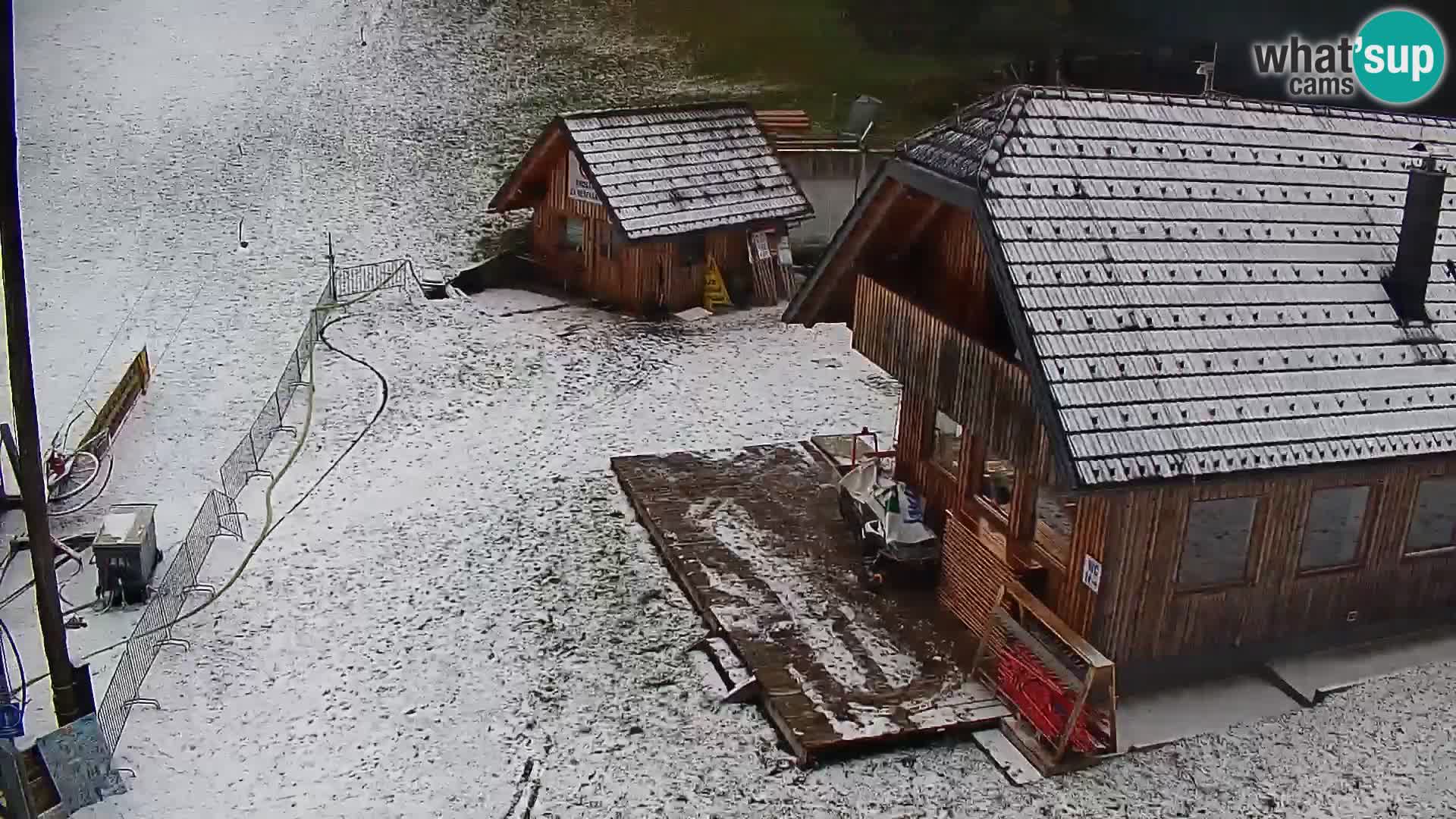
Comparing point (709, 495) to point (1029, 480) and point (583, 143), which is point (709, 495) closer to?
point (1029, 480)

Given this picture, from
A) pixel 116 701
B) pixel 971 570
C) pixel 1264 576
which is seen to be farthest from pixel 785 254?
pixel 116 701

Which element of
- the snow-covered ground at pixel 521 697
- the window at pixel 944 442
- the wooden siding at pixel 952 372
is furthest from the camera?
the window at pixel 944 442

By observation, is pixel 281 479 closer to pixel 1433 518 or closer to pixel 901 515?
pixel 901 515

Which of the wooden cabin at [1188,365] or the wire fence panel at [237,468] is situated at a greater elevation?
the wooden cabin at [1188,365]

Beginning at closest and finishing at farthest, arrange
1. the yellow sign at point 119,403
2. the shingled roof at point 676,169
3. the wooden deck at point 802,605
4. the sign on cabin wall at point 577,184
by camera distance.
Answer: the wooden deck at point 802,605
the yellow sign at point 119,403
the shingled roof at point 676,169
the sign on cabin wall at point 577,184

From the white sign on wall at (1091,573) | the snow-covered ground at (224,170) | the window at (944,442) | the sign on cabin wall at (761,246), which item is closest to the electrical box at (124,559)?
the snow-covered ground at (224,170)

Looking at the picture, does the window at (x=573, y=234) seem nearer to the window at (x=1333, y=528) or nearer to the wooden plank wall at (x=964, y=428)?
the wooden plank wall at (x=964, y=428)
